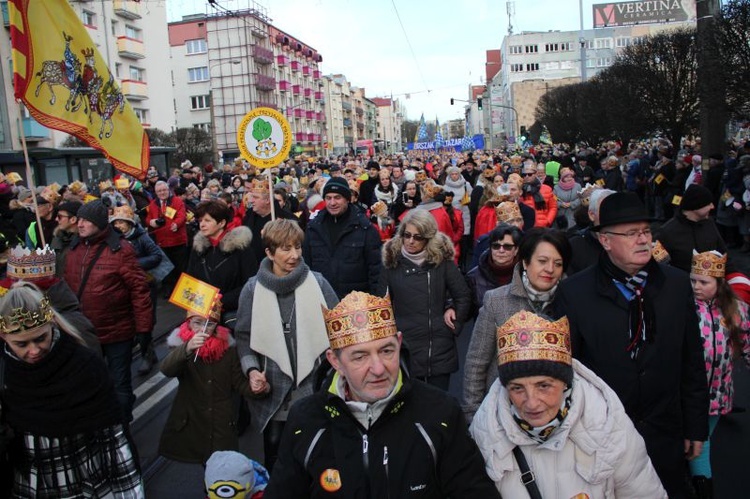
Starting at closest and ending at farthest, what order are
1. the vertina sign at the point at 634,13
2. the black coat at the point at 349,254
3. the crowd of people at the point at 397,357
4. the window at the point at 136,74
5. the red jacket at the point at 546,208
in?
the crowd of people at the point at 397,357
the black coat at the point at 349,254
the red jacket at the point at 546,208
the window at the point at 136,74
the vertina sign at the point at 634,13

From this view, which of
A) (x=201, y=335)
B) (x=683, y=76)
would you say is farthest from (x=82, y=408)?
(x=683, y=76)

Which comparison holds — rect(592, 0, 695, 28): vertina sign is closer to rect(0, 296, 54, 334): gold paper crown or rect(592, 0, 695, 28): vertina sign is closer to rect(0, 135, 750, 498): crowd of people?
rect(0, 135, 750, 498): crowd of people

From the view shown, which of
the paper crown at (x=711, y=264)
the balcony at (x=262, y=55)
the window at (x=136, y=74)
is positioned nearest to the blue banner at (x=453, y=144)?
the balcony at (x=262, y=55)

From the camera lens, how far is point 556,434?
2.53m

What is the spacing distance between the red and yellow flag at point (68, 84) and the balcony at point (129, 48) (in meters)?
42.0

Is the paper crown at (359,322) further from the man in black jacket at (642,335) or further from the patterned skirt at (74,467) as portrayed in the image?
the patterned skirt at (74,467)

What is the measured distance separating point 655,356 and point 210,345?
265 centimetres

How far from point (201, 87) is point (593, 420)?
71439mm

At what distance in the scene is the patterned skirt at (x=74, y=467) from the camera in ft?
10.4

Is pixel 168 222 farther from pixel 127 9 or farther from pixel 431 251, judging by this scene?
pixel 127 9

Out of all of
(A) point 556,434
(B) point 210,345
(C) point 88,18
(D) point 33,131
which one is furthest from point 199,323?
(C) point 88,18

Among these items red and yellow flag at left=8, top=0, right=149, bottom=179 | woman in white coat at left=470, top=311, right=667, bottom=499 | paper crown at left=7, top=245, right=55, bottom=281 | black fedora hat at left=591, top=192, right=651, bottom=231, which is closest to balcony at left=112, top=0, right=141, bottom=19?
red and yellow flag at left=8, top=0, right=149, bottom=179

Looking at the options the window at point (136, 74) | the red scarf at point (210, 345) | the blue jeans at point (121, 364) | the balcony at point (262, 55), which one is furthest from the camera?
the balcony at point (262, 55)

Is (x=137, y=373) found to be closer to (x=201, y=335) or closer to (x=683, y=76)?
(x=201, y=335)
